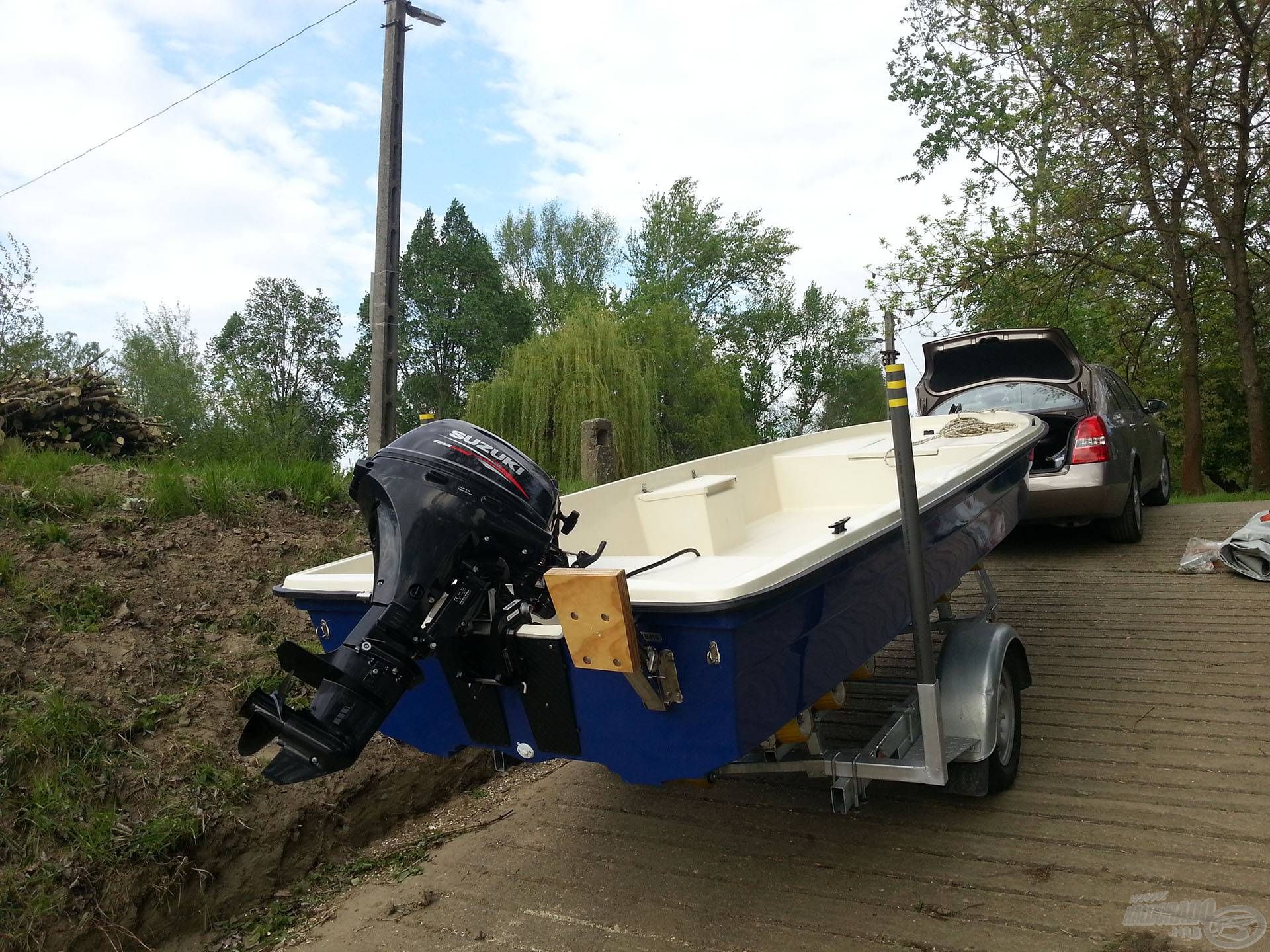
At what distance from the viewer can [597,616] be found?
225 cm

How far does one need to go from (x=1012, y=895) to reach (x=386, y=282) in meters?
6.56

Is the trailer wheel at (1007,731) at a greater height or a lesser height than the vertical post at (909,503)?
lesser

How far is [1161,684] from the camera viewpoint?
451 centimetres

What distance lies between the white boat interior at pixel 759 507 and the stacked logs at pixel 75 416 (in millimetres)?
4267

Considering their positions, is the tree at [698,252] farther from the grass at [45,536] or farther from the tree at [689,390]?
the grass at [45,536]

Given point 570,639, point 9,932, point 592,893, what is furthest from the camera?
point 592,893

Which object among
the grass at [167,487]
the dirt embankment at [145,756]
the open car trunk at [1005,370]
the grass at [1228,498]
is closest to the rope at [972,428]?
the open car trunk at [1005,370]

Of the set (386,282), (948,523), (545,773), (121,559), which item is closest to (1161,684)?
(948,523)

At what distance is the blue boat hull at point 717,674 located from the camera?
7.65ft

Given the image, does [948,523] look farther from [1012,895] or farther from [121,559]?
[121,559]

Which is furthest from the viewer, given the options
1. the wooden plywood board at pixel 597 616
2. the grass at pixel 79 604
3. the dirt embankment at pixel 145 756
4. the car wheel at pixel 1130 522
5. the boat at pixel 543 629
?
the car wheel at pixel 1130 522

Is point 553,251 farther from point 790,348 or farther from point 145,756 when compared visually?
point 145,756

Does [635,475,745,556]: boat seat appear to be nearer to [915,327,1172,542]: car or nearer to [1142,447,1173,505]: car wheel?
[915,327,1172,542]: car

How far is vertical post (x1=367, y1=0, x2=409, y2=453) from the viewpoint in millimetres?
7715
